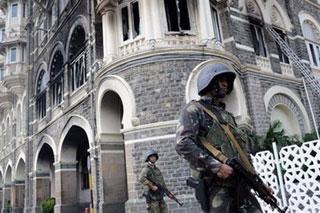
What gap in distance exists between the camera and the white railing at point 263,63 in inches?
547

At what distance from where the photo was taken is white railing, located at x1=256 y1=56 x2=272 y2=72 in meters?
13.9

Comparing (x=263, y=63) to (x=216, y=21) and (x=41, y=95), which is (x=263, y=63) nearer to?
(x=216, y=21)

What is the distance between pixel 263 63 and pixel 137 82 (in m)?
6.40

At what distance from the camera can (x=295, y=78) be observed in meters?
15.0

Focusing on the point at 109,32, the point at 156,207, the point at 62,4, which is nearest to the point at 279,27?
the point at 109,32

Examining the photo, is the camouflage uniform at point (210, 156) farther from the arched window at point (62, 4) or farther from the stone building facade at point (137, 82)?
the arched window at point (62, 4)

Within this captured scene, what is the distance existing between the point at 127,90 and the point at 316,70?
1126 cm

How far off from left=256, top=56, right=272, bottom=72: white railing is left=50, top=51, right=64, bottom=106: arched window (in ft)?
33.8

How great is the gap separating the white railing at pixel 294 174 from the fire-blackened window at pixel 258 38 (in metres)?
8.03

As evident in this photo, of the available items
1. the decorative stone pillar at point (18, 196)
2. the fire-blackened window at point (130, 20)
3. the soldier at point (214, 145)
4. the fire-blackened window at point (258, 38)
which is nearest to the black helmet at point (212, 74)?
the soldier at point (214, 145)

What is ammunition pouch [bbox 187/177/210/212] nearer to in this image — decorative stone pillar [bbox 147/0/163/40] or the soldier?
the soldier

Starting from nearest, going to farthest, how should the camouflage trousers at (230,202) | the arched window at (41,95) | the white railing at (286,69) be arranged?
the camouflage trousers at (230,202) < the white railing at (286,69) < the arched window at (41,95)

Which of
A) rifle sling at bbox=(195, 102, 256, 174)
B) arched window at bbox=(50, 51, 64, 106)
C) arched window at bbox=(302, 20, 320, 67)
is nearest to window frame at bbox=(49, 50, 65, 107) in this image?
arched window at bbox=(50, 51, 64, 106)

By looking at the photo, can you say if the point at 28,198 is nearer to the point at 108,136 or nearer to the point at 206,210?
the point at 108,136
